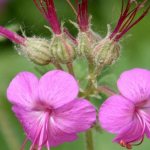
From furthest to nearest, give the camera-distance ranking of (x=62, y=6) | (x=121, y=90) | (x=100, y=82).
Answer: (x=62, y=6)
(x=100, y=82)
(x=121, y=90)

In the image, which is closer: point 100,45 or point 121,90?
point 121,90

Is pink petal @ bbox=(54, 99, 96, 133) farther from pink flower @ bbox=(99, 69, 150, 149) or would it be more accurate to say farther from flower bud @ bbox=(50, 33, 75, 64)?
flower bud @ bbox=(50, 33, 75, 64)

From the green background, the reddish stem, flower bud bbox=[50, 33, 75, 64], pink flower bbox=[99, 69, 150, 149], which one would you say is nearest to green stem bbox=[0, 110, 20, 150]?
the green background

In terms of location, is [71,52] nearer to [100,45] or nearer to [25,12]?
[100,45]

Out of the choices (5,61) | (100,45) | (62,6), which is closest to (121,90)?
(100,45)

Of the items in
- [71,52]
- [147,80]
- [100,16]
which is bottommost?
[100,16]

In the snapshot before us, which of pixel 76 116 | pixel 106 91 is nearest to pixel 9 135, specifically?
pixel 106 91

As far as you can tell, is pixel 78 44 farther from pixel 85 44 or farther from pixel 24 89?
pixel 24 89

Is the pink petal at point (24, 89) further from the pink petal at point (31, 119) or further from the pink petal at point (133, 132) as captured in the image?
the pink petal at point (133, 132)
